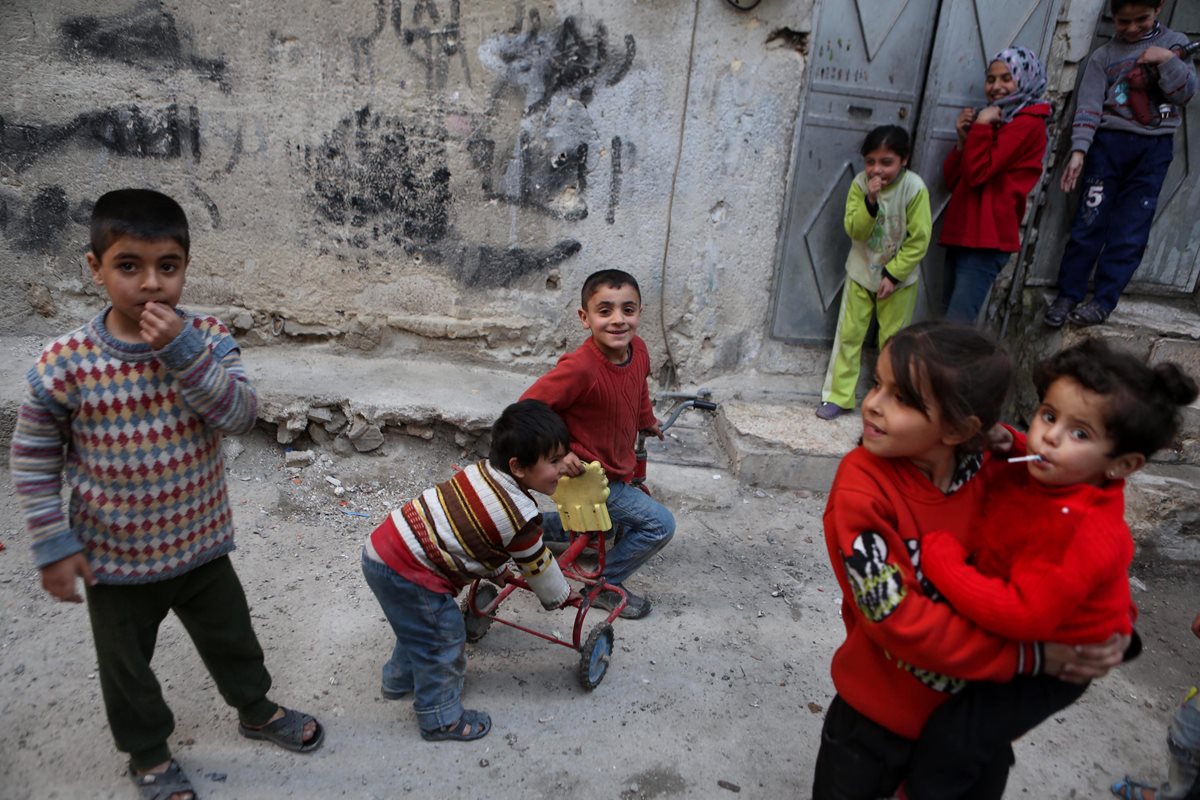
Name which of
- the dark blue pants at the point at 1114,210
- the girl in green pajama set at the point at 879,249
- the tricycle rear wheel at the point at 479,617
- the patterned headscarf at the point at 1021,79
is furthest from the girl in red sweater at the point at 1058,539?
the dark blue pants at the point at 1114,210

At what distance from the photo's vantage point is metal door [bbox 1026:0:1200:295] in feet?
15.3

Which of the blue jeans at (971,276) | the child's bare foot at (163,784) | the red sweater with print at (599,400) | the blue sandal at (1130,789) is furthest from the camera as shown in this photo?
the blue jeans at (971,276)

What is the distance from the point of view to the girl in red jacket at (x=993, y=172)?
4066 mm

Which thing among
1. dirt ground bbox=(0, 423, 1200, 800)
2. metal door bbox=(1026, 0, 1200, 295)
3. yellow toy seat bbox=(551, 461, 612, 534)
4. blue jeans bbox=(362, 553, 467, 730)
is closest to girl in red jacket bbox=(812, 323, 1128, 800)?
dirt ground bbox=(0, 423, 1200, 800)

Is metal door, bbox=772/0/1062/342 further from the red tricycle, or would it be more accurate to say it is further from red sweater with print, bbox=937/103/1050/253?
the red tricycle

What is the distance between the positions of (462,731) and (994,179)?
12.8 feet

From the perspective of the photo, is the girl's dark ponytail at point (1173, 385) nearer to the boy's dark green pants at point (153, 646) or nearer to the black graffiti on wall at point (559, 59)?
the boy's dark green pants at point (153, 646)

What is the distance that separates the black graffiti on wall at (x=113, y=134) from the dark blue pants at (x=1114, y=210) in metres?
5.01

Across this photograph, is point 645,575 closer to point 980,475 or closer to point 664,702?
point 664,702

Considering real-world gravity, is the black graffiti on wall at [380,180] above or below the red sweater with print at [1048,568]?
above

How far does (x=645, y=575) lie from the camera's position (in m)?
3.36

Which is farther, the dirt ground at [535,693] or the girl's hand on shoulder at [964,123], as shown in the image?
the girl's hand on shoulder at [964,123]

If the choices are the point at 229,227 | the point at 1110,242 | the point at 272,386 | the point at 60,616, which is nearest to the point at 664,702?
the point at 60,616

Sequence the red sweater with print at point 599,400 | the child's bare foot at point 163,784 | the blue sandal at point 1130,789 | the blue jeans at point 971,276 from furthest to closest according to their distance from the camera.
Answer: the blue jeans at point 971,276
the red sweater with print at point 599,400
the blue sandal at point 1130,789
the child's bare foot at point 163,784
